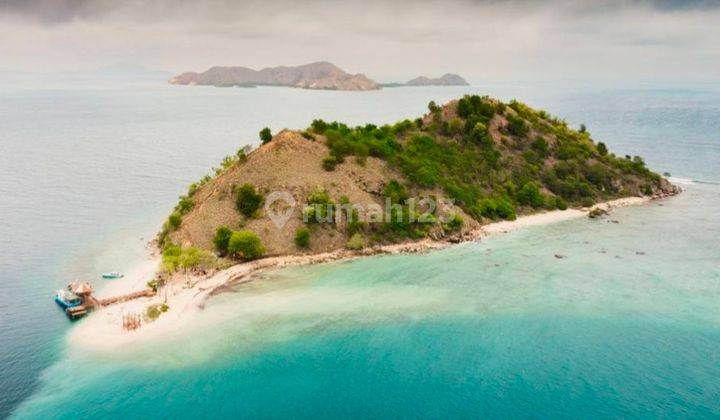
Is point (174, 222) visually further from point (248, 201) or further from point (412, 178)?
point (412, 178)

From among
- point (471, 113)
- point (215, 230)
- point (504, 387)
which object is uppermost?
point (471, 113)

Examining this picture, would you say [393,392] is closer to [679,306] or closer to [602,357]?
[602,357]

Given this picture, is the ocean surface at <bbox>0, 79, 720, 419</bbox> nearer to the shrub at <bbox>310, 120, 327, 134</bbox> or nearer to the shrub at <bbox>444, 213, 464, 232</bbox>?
the shrub at <bbox>444, 213, 464, 232</bbox>

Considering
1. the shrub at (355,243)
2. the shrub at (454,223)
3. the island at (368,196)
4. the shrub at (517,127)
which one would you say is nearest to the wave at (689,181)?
the island at (368,196)

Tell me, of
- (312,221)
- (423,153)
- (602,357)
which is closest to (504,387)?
(602,357)

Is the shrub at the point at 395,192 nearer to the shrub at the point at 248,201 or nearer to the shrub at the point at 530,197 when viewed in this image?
the shrub at the point at 248,201

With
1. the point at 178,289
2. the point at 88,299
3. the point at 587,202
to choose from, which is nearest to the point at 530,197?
the point at 587,202

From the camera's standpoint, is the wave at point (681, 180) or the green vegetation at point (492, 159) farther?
the wave at point (681, 180)
